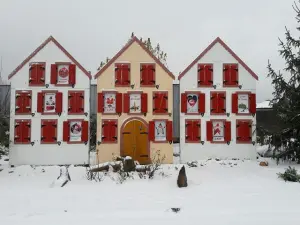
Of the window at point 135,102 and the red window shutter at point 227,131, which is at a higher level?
the window at point 135,102

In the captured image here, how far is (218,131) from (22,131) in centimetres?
1003

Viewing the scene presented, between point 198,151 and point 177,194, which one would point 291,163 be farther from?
point 177,194

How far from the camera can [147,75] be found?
16.2 meters

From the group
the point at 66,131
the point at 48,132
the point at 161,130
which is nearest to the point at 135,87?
the point at 161,130

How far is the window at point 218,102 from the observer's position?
16.4m

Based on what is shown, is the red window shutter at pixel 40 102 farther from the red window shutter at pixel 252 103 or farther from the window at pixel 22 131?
the red window shutter at pixel 252 103

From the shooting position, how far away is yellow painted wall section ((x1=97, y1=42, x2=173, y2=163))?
15.8 meters

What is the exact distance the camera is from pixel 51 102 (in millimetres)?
16031

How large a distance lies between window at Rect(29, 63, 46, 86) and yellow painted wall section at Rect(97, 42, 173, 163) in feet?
9.49

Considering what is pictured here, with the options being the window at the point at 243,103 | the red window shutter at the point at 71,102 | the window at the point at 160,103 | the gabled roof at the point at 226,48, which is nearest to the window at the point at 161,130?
the window at the point at 160,103

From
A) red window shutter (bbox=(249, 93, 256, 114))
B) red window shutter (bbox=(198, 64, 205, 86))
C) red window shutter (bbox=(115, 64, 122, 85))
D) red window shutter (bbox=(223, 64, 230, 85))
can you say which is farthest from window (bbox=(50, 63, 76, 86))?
red window shutter (bbox=(249, 93, 256, 114))

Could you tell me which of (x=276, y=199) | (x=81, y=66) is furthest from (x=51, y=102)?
(x=276, y=199)

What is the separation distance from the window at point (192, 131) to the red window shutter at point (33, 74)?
807 centimetres

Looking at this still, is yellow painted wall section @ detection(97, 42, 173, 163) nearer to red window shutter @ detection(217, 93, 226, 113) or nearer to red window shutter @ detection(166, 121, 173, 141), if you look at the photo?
red window shutter @ detection(166, 121, 173, 141)
